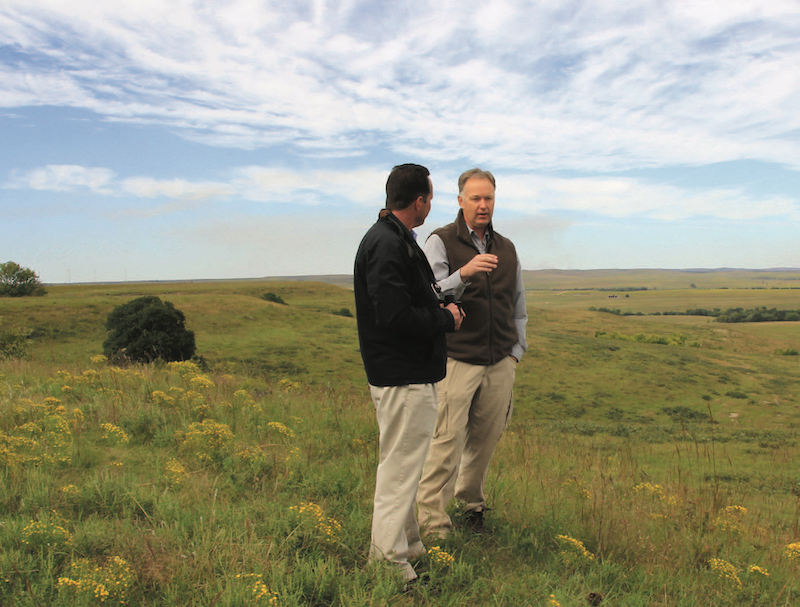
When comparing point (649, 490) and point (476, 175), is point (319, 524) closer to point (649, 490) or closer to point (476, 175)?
point (476, 175)

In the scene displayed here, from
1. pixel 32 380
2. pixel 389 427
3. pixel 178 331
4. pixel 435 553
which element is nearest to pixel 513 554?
pixel 435 553

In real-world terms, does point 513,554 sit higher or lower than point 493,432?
lower

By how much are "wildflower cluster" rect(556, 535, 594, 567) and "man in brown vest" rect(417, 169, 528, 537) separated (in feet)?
2.01

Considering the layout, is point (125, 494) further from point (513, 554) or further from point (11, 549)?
point (513, 554)

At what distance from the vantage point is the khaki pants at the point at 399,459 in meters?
2.84

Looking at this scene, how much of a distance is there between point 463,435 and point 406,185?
1.84 meters

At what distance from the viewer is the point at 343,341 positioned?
1485 inches

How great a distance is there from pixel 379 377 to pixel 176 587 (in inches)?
58.2

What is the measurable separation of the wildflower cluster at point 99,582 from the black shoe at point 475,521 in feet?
7.35

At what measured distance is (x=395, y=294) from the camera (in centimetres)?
269

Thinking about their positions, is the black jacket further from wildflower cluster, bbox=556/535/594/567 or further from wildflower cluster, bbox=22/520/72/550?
wildflower cluster, bbox=22/520/72/550

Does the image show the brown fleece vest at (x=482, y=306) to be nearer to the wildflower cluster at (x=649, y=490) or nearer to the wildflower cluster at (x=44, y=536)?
the wildflower cluster at (x=649, y=490)

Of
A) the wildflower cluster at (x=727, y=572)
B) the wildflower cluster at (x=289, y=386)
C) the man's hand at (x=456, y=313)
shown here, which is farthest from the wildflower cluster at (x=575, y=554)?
the wildflower cluster at (x=289, y=386)

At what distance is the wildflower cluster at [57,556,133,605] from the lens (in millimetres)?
2514
